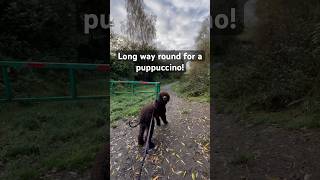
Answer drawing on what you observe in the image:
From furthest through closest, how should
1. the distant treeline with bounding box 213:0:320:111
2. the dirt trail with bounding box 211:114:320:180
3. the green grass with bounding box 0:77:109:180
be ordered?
the distant treeline with bounding box 213:0:320:111, the green grass with bounding box 0:77:109:180, the dirt trail with bounding box 211:114:320:180

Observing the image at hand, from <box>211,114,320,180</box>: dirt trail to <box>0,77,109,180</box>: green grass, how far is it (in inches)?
108

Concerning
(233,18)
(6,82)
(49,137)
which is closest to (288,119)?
(49,137)

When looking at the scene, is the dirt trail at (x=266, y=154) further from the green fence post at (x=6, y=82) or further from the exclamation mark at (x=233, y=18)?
the exclamation mark at (x=233, y=18)

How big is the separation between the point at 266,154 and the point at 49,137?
5.29 m

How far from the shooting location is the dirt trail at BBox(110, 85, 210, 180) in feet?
20.0

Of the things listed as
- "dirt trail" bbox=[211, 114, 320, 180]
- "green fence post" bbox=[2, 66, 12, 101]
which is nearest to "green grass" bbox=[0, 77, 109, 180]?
"green fence post" bbox=[2, 66, 12, 101]

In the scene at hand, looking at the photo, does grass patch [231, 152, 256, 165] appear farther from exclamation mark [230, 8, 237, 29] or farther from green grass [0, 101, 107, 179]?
exclamation mark [230, 8, 237, 29]

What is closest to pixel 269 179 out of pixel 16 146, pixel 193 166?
pixel 193 166

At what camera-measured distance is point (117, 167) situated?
6398 millimetres

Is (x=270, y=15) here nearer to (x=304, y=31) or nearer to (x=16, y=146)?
(x=304, y=31)

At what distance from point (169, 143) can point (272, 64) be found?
4.77m

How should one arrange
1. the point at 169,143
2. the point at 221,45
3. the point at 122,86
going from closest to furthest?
the point at 169,143, the point at 122,86, the point at 221,45

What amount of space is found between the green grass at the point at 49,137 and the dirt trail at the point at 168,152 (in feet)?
2.00

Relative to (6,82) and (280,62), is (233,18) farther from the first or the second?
(6,82)
